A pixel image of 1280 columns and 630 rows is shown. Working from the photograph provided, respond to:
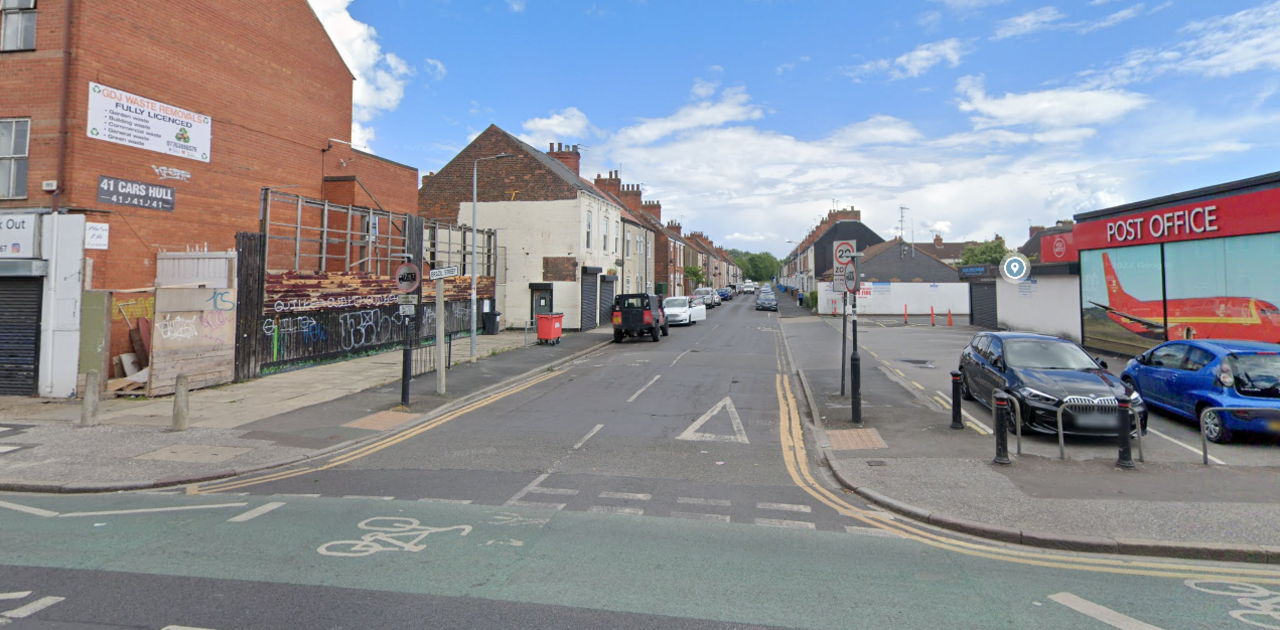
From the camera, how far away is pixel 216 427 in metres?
10.8

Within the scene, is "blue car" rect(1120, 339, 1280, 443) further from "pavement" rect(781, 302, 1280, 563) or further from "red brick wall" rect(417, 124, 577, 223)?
"red brick wall" rect(417, 124, 577, 223)

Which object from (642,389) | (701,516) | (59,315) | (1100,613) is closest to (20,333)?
(59,315)

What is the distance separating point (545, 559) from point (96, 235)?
14.0 meters

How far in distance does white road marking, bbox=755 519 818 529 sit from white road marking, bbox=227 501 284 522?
5.06 metres

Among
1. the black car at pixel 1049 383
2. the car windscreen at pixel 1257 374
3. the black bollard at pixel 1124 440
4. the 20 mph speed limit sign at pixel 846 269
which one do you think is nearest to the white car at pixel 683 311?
the 20 mph speed limit sign at pixel 846 269

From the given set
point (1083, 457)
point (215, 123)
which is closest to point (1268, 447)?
point (1083, 457)

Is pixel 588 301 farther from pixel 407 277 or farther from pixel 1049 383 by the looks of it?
→ pixel 1049 383

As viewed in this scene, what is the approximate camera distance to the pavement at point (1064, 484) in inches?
234

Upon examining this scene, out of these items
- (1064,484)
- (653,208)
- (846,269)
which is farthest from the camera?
(653,208)

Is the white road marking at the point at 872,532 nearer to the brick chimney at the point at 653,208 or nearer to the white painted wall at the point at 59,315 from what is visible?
the white painted wall at the point at 59,315

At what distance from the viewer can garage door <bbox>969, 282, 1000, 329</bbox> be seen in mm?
33312

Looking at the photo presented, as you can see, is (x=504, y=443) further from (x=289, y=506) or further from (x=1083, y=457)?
(x=1083, y=457)

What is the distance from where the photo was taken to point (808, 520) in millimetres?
6543

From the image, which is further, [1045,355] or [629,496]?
[1045,355]
